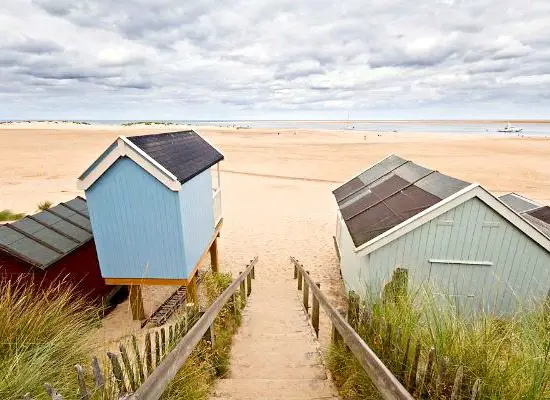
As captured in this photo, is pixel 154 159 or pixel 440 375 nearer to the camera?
pixel 440 375

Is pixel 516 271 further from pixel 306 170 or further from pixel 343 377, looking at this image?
pixel 306 170

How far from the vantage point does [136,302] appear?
866cm

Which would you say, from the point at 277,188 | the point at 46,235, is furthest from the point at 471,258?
the point at 277,188

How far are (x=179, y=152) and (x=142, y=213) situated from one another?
7.40 ft

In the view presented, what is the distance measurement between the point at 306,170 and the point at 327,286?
21834mm

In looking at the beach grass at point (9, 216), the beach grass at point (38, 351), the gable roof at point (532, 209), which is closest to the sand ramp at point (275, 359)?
the beach grass at point (38, 351)

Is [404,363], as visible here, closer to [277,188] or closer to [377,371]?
[377,371]

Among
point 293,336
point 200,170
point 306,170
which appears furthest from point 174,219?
point 306,170

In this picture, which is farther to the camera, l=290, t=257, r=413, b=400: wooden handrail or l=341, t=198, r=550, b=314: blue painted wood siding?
l=341, t=198, r=550, b=314: blue painted wood siding

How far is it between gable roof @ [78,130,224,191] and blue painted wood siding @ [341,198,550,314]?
198 inches

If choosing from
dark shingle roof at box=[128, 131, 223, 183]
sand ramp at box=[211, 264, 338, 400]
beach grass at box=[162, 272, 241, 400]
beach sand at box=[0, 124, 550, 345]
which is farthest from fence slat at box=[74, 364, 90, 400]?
dark shingle roof at box=[128, 131, 223, 183]

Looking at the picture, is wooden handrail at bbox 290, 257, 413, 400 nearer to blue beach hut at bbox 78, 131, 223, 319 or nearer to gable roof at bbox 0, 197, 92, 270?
blue beach hut at bbox 78, 131, 223, 319

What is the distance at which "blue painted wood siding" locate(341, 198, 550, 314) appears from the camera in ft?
23.6

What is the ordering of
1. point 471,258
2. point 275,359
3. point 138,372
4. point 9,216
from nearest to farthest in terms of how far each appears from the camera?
point 138,372 < point 275,359 < point 471,258 < point 9,216
